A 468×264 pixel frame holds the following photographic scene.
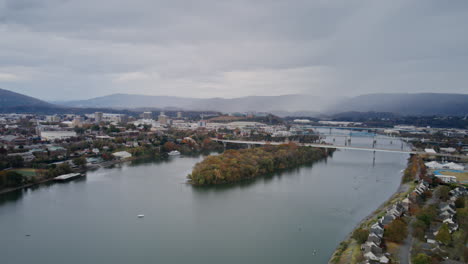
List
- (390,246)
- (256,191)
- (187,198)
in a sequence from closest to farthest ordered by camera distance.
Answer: (390,246) → (187,198) → (256,191)

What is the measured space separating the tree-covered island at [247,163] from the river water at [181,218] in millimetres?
318

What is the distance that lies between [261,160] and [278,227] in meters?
3.97

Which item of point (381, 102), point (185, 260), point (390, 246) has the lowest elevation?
Answer: point (185, 260)

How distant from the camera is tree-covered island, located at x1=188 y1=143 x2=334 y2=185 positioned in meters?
7.33

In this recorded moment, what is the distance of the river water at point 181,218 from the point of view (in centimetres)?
405

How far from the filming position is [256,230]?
4.75 metres

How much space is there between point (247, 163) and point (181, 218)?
344 cm

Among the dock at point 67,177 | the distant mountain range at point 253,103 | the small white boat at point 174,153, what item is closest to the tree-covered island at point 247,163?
the dock at point 67,177

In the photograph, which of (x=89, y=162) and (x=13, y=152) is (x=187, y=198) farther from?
(x=13, y=152)

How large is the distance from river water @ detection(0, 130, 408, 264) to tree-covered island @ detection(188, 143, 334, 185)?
318 mm

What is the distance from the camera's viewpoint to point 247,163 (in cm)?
841

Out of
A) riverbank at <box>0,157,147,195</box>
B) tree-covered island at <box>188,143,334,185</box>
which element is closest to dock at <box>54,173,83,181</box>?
riverbank at <box>0,157,147,195</box>

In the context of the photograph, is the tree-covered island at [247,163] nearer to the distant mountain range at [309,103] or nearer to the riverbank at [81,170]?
the riverbank at [81,170]

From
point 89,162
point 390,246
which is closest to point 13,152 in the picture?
point 89,162
